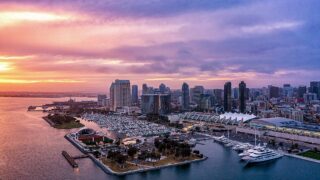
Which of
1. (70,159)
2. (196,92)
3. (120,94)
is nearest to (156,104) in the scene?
(120,94)

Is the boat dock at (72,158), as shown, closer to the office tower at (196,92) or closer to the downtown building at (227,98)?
the downtown building at (227,98)

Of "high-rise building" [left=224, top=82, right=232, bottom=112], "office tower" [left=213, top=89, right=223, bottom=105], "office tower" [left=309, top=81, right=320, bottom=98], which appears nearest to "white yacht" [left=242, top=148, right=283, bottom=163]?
"high-rise building" [left=224, top=82, right=232, bottom=112]

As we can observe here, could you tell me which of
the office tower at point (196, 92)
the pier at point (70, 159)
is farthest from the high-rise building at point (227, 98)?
the pier at point (70, 159)

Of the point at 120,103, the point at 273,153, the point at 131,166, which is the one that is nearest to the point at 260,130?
the point at 273,153

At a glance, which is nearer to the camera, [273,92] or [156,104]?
[156,104]

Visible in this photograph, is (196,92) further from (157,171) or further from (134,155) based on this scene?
(157,171)

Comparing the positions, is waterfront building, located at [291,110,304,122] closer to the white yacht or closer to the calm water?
the calm water
